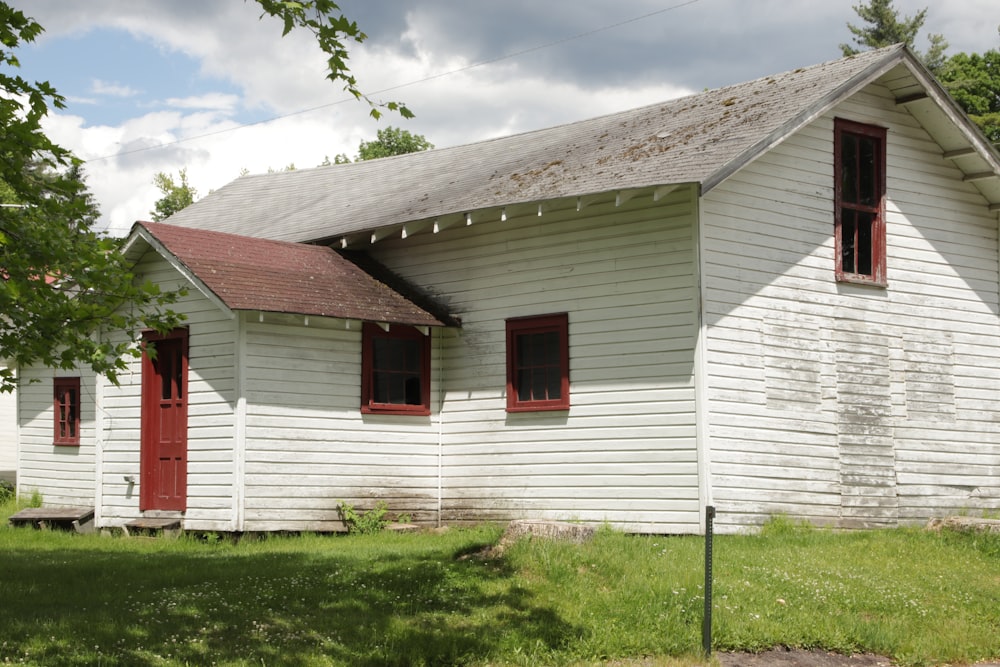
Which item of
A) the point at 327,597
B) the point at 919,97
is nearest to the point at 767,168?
the point at 919,97

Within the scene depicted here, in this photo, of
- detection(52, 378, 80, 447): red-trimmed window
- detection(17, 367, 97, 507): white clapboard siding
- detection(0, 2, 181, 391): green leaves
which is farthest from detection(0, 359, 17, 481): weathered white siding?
detection(0, 2, 181, 391): green leaves

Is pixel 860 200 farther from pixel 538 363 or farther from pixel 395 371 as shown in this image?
pixel 395 371

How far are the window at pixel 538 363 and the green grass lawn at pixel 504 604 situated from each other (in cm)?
330

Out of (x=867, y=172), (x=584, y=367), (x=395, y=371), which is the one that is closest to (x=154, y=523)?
(x=395, y=371)

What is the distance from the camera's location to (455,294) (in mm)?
18156

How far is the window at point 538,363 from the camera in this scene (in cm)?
1653

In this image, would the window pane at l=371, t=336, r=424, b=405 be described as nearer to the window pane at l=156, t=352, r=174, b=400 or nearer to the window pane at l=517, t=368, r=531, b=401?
the window pane at l=517, t=368, r=531, b=401

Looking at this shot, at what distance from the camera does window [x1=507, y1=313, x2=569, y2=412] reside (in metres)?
16.5

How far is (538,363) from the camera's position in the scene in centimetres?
1700

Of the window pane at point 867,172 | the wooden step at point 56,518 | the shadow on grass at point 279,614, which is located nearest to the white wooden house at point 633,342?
the window pane at point 867,172

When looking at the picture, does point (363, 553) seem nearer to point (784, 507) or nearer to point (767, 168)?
point (784, 507)

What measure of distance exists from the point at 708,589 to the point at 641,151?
923 cm

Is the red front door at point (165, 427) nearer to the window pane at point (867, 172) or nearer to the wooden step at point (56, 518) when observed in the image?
the wooden step at point (56, 518)

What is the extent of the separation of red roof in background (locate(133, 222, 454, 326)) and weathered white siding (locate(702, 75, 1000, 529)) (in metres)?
4.75
